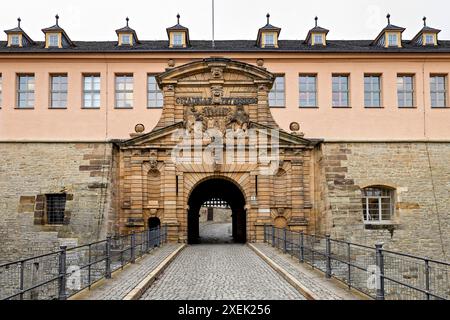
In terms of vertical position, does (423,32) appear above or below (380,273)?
above

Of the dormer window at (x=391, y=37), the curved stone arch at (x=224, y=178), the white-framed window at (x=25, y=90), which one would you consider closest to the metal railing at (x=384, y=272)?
the curved stone arch at (x=224, y=178)

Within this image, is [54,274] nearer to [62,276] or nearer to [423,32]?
[62,276]

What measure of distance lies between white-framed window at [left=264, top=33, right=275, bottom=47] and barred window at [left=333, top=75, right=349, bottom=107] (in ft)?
15.7

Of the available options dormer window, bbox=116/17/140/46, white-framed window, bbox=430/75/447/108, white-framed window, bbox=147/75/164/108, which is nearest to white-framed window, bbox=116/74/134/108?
white-framed window, bbox=147/75/164/108

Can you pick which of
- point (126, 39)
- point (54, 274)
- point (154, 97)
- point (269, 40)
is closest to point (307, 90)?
point (269, 40)

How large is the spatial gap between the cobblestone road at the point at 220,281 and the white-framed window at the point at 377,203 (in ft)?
34.8

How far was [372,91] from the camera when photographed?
3462 cm

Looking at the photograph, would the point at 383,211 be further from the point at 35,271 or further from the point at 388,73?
the point at 35,271

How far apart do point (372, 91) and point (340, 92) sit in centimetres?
195

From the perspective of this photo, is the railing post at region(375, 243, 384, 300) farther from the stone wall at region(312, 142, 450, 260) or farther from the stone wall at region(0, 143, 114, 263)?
the stone wall at region(0, 143, 114, 263)

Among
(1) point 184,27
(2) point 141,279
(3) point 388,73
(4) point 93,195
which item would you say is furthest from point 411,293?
(1) point 184,27

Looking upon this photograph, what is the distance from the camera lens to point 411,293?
11.0 metres

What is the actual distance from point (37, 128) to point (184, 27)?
37.4 feet
